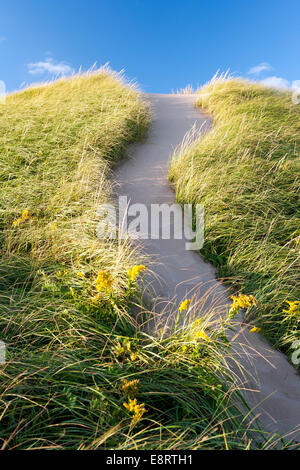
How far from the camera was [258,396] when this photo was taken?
2479 mm

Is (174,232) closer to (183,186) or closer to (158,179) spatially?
(183,186)

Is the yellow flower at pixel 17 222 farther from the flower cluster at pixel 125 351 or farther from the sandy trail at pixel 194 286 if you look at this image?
the flower cluster at pixel 125 351

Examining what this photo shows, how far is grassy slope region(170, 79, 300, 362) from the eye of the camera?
343 cm

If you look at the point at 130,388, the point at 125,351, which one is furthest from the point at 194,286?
the point at 130,388

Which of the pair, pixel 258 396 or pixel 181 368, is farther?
pixel 258 396

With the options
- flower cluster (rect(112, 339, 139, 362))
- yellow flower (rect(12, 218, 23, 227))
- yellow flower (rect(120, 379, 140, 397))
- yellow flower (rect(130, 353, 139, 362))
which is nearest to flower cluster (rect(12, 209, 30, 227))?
yellow flower (rect(12, 218, 23, 227))

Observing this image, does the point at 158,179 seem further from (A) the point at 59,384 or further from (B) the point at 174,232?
(A) the point at 59,384

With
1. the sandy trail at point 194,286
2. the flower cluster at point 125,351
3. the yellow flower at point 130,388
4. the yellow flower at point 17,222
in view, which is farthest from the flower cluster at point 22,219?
the yellow flower at point 130,388
